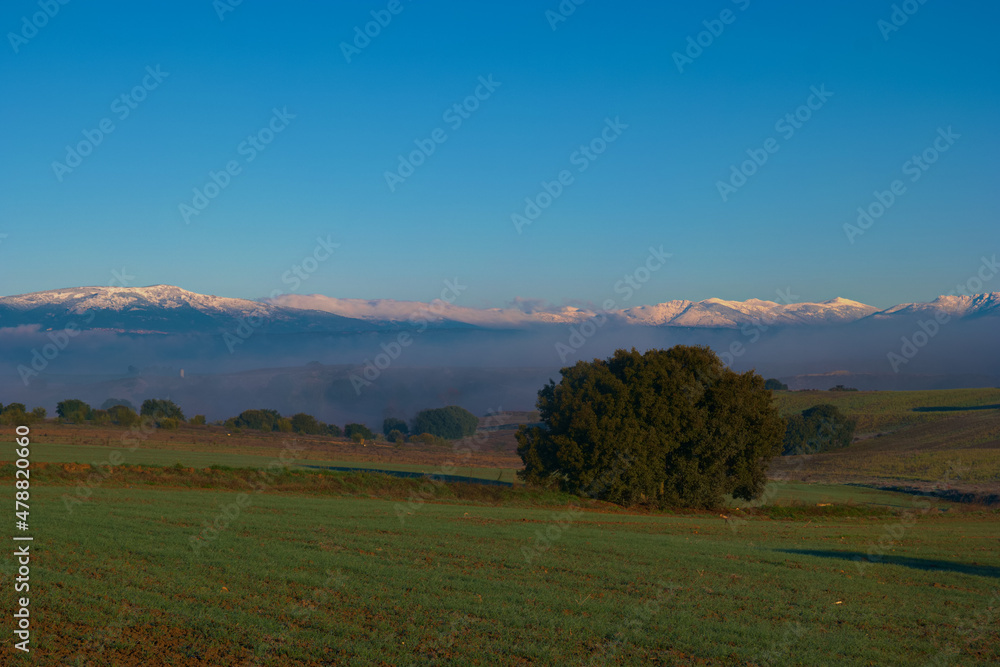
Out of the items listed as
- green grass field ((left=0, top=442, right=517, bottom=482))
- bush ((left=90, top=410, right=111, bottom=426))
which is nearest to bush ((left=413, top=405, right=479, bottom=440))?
bush ((left=90, top=410, right=111, bottom=426))

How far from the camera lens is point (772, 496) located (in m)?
56.6

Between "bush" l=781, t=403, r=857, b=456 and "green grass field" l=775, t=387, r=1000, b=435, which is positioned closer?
"bush" l=781, t=403, r=857, b=456

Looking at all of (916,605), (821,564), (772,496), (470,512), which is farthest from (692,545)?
(772,496)

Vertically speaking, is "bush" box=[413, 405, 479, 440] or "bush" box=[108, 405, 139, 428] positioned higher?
"bush" box=[108, 405, 139, 428]

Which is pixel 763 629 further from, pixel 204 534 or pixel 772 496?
pixel 772 496

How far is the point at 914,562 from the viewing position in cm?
2431

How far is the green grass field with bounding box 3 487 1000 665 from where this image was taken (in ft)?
36.2

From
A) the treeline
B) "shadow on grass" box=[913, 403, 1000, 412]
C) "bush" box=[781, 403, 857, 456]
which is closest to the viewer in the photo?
the treeline

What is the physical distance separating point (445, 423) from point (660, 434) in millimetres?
122669

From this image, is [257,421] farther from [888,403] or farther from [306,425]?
[888,403]

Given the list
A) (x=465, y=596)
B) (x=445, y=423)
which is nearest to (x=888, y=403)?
(x=445, y=423)

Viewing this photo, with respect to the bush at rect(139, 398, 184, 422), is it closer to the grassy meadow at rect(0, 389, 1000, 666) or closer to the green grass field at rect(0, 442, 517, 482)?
the green grass field at rect(0, 442, 517, 482)

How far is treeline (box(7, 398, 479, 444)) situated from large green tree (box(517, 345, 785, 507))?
6837cm

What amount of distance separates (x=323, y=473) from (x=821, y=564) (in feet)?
95.8
